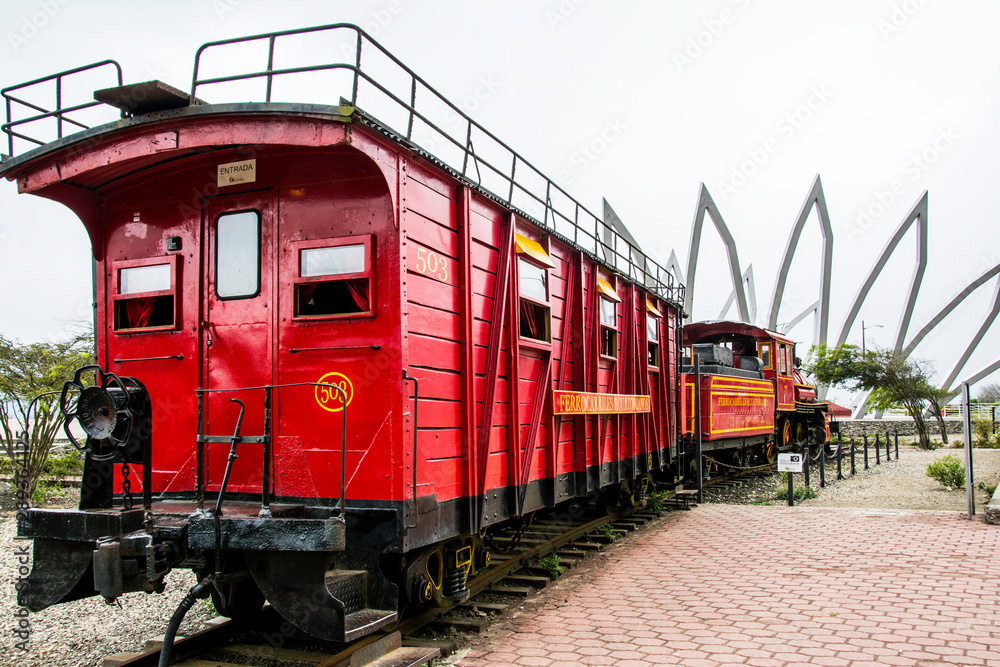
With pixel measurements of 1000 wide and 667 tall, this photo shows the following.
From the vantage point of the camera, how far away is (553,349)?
686cm

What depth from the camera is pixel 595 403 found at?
7.57 metres

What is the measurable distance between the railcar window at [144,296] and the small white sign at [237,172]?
844mm

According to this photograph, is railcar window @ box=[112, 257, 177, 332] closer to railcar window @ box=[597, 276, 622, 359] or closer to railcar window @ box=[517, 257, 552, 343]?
railcar window @ box=[517, 257, 552, 343]

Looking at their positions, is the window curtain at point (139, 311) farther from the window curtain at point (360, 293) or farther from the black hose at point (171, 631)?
the black hose at point (171, 631)

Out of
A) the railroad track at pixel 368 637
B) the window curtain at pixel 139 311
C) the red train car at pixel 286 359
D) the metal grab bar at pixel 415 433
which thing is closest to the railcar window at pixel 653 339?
the railroad track at pixel 368 637

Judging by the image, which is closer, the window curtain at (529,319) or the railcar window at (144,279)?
the railcar window at (144,279)

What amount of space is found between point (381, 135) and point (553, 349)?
9.91 feet

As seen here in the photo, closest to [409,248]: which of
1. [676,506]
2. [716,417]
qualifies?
[676,506]

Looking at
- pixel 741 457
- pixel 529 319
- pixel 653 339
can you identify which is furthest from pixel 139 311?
pixel 741 457

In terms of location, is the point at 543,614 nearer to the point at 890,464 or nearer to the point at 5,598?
the point at 5,598

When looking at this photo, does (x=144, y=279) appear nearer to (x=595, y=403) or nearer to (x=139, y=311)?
(x=139, y=311)

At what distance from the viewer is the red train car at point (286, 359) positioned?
161 inches

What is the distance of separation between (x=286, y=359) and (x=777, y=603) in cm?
434

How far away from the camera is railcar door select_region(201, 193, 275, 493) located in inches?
193
